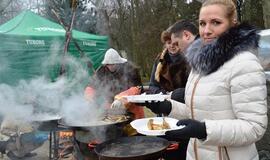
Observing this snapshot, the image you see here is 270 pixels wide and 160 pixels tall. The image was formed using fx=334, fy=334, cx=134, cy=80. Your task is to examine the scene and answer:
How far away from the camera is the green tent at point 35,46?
7007 millimetres

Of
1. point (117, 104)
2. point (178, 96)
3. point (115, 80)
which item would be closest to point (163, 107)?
point (178, 96)

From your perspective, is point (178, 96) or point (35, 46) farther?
point (35, 46)

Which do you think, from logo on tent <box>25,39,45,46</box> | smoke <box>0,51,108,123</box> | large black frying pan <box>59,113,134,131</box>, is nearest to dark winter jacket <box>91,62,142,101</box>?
smoke <box>0,51,108,123</box>

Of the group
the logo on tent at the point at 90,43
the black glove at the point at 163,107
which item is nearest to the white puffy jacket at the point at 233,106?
the black glove at the point at 163,107

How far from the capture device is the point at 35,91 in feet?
15.5

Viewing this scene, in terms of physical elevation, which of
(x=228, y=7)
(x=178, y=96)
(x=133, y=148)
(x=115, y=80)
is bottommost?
(x=133, y=148)

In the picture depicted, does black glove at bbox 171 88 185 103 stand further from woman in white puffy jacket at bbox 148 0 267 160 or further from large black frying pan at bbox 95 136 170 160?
woman in white puffy jacket at bbox 148 0 267 160

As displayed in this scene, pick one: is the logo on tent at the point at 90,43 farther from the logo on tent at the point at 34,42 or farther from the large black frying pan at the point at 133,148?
the large black frying pan at the point at 133,148

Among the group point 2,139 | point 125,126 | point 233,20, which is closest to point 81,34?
point 2,139

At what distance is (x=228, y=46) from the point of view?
66.7 inches

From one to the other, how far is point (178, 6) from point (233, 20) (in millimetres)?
18406

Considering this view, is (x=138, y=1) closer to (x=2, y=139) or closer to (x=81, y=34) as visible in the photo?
(x=81, y=34)

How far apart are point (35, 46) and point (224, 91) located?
24.5ft

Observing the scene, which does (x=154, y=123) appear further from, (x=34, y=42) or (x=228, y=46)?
(x=34, y=42)
